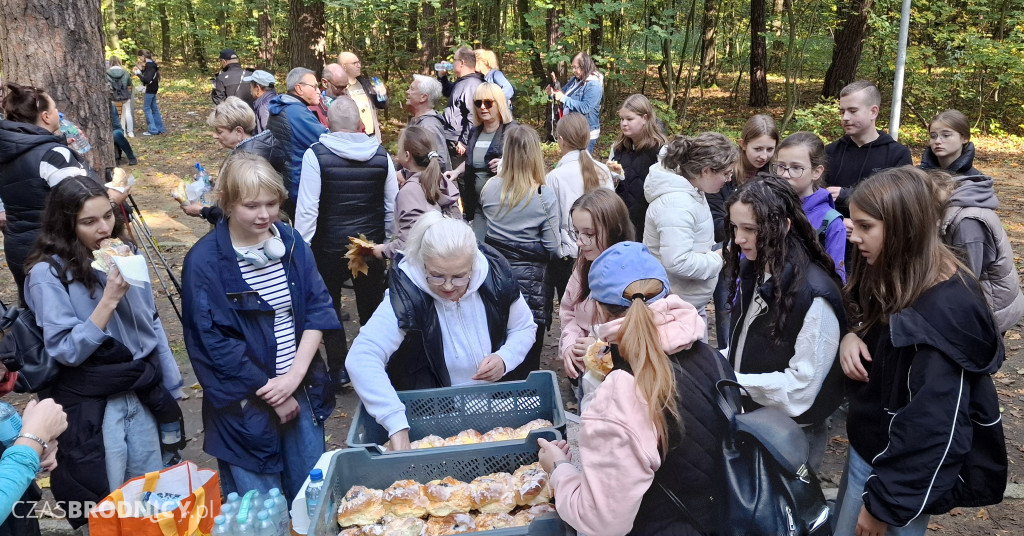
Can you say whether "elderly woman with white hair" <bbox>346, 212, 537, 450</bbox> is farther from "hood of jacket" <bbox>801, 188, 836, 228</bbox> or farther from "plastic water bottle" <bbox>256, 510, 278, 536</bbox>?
"hood of jacket" <bbox>801, 188, 836, 228</bbox>

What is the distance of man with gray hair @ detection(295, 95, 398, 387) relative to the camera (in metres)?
4.82

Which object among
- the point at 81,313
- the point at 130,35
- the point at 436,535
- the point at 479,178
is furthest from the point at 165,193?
the point at 130,35

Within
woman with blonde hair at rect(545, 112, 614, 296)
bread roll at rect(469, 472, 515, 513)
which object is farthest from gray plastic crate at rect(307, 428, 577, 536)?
woman with blonde hair at rect(545, 112, 614, 296)

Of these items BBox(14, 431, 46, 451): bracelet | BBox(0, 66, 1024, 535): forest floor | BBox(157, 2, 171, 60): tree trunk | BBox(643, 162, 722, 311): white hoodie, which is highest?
BBox(157, 2, 171, 60): tree trunk

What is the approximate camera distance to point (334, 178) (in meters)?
4.88

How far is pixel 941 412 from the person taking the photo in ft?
7.00

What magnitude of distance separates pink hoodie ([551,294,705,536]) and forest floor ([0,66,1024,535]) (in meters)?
2.83

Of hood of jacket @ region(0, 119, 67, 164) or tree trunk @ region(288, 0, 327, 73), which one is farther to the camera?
tree trunk @ region(288, 0, 327, 73)

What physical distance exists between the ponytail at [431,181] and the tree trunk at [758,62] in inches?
556

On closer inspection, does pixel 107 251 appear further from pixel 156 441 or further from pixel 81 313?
pixel 156 441

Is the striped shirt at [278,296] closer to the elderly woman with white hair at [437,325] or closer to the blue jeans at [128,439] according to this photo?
the elderly woman with white hair at [437,325]

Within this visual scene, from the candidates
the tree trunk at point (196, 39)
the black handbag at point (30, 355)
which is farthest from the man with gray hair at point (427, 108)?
the tree trunk at point (196, 39)

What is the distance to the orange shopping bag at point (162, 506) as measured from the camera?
2549mm

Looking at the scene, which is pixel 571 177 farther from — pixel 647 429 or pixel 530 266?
pixel 647 429
